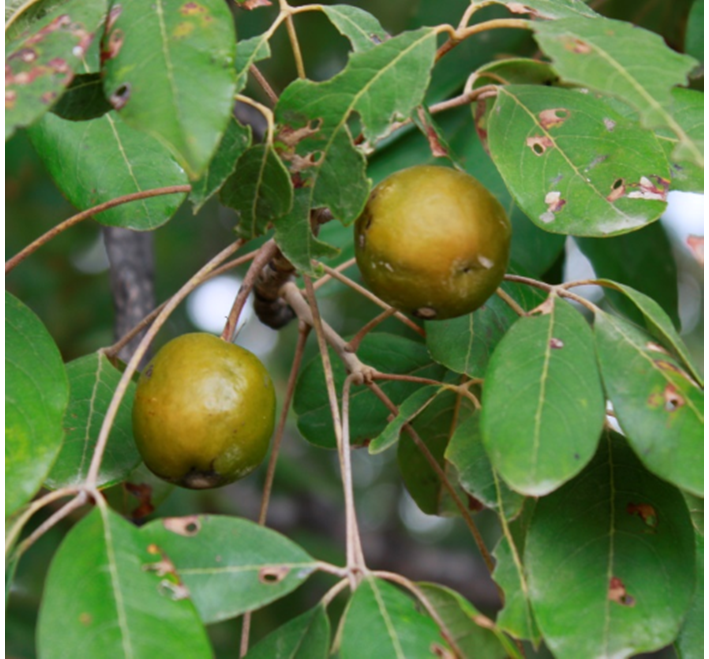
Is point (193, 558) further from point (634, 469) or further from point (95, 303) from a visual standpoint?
point (95, 303)

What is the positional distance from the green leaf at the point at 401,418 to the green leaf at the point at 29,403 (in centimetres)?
34

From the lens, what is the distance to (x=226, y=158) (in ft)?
3.18

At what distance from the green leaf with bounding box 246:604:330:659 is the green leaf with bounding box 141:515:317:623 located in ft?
0.22

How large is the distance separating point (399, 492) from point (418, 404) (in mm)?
3837

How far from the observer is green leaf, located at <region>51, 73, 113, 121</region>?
99 centimetres

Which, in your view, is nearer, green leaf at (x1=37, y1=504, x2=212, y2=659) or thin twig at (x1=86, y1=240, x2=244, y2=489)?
green leaf at (x1=37, y1=504, x2=212, y2=659)

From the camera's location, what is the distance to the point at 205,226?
11.1ft

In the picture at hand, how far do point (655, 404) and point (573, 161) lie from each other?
33 centimetres

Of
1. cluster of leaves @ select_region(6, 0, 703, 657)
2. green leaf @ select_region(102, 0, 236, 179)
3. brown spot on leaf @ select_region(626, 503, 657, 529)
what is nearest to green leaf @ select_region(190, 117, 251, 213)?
cluster of leaves @ select_region(6, 0, 703, 657)

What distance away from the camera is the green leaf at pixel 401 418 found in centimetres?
107

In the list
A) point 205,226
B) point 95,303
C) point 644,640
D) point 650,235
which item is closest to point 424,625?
point 644,640

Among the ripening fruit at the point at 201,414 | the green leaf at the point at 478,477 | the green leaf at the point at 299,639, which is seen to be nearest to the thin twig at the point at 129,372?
the ripening fruit at the point at 201,414

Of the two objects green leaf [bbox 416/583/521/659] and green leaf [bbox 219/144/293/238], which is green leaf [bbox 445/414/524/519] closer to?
green leaf [bbox 416/583/521/659]

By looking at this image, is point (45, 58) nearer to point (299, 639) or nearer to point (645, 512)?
point (299, 639)
